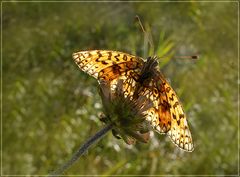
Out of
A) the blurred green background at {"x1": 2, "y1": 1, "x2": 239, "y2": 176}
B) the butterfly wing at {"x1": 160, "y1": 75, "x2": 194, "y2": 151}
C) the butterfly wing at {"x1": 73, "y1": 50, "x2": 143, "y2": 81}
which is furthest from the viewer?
the blurred green background at {"x1": 2, "y1": 1, "x2": 239, "y2": 176}

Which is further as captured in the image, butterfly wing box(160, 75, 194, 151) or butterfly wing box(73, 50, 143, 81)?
butterfly wing box(73, 50, 143, 81)

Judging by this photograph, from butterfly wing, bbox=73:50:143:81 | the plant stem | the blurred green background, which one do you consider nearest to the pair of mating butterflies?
butterfly wing, bbox=73:50:143:81

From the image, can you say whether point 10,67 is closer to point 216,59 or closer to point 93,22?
point 93,22

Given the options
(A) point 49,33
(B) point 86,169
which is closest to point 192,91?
(A) point 49,33

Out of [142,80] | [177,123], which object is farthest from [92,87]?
[177,123]

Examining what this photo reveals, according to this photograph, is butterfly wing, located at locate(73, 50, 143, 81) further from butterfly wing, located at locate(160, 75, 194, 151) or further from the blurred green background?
the blurred green background

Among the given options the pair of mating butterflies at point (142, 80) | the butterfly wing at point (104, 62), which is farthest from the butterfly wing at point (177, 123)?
the butterfly wing at point (104, 62)

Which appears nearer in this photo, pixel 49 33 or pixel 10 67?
pixel 10 67

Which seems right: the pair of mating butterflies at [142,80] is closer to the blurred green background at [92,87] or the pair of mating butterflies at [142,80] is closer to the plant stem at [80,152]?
the plant stem at [80,152]
